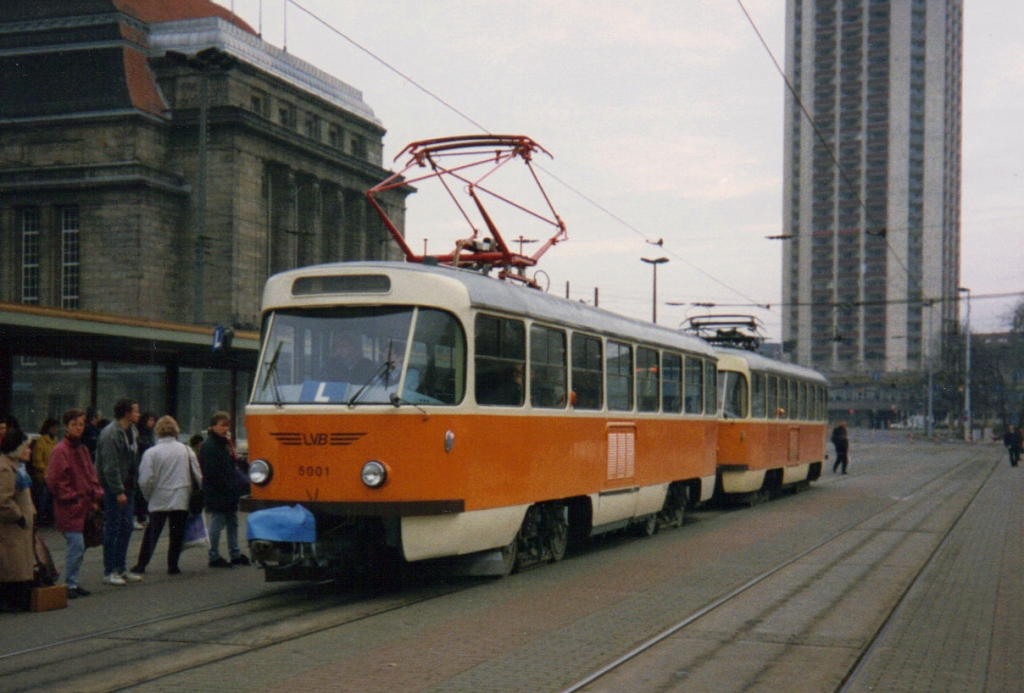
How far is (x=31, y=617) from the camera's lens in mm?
9906

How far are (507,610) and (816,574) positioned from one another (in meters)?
4.07

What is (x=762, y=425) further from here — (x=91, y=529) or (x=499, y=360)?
(x=91, y=529)

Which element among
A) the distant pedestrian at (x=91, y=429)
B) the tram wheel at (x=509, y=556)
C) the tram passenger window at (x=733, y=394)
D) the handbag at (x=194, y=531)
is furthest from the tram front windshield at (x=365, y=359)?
the tram passenger window at (x=733, y=394)

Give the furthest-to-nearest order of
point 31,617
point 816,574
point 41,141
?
point 41,141
point 816,574
point 31,617

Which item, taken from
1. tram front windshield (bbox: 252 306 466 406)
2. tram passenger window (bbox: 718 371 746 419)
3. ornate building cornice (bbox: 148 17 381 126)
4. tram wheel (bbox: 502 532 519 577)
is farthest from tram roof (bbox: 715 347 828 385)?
ornate building cornice (bbox: 148 17 381 126)

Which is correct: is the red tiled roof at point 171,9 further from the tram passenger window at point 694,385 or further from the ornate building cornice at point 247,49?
the tram passenger window at point 694,385

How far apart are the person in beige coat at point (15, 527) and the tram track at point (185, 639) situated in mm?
1312

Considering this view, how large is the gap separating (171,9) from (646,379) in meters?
53.8

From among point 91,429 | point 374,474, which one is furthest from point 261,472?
point 91,429

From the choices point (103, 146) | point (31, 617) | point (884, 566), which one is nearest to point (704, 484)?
point (884, 566)

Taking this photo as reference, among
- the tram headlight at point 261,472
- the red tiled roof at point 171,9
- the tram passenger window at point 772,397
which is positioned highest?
the red tiled roof at point 171,9

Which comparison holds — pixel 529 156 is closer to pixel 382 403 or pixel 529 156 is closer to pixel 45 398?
pixel 382 403

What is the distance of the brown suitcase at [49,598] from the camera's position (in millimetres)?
10203

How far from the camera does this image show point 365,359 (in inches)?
409
